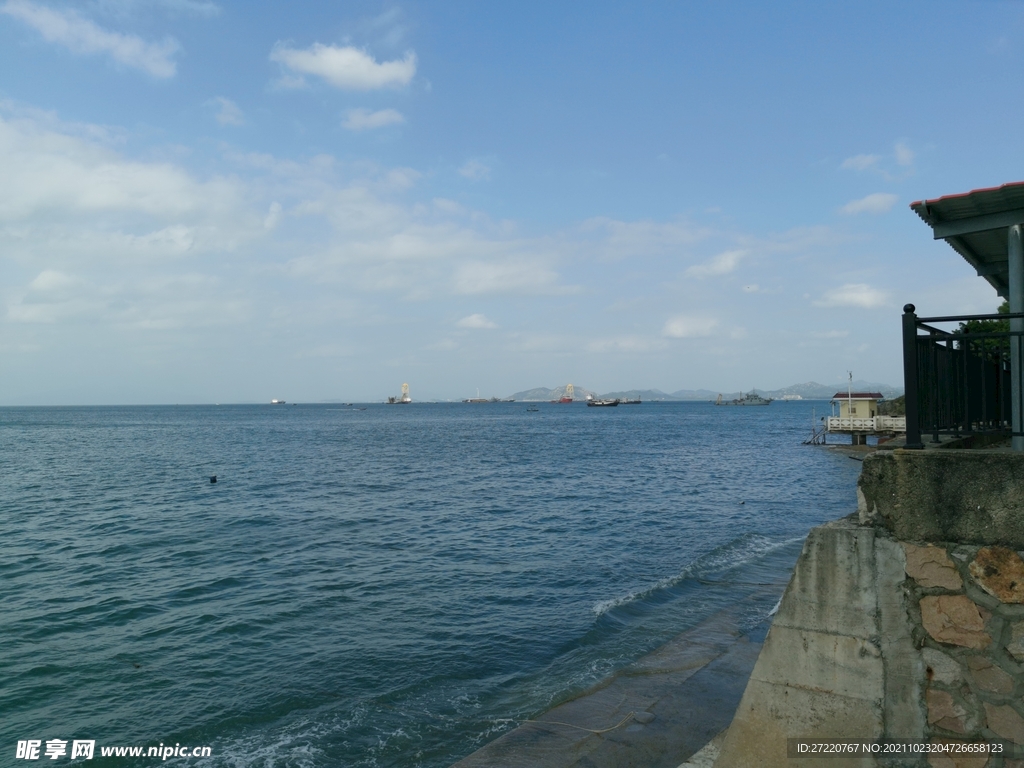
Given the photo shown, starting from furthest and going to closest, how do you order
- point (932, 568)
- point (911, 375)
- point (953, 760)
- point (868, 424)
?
point (868, 424) < point (911, 375) < point (932, 568) < point (953, 760)

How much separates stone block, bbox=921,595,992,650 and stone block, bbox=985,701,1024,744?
0.38 meters

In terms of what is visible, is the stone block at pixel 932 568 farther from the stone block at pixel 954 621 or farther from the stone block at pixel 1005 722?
the stone block at pixel 1005 722

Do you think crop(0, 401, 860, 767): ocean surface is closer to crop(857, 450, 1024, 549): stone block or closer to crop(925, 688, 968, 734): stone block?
crop(925, 688, 968, 734): stone block

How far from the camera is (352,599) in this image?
1577 centimetres

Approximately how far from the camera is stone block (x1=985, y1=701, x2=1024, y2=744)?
13.4 ft

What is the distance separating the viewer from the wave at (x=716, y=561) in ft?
50.9

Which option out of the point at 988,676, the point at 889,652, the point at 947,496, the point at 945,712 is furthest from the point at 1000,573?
the point at 945,712

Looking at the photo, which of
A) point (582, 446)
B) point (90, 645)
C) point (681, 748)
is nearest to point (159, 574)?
point (90, 645)

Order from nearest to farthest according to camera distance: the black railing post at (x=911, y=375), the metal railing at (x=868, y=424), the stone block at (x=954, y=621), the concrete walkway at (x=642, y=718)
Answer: the stone block at (x=954, y=621) → the black railing post at (x=911, y=375) → the concrete walkway at (x=642, y=718) → the metal railing at (x=868, y=424)

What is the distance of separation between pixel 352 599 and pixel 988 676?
45.7ft

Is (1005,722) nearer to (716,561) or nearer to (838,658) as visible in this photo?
(838,658)

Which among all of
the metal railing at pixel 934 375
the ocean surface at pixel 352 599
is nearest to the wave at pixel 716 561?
the ocean surface at pixel 352 599

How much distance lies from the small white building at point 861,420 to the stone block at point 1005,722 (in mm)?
55657

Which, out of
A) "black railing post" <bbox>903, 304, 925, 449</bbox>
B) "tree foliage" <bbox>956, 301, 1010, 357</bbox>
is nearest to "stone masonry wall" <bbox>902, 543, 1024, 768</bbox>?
"black railing post" <bbox>903, 304, 925, 449</bbox>
